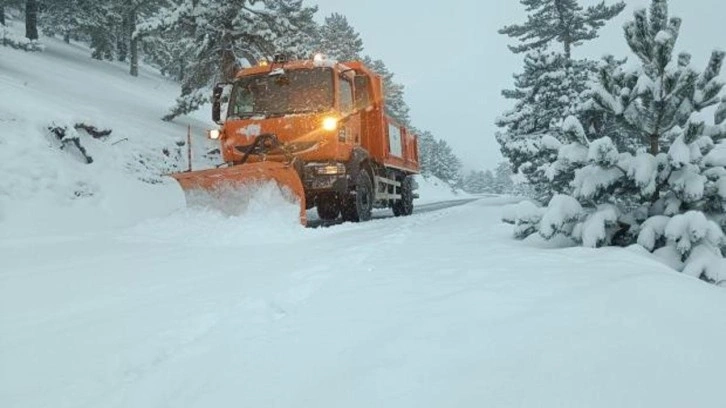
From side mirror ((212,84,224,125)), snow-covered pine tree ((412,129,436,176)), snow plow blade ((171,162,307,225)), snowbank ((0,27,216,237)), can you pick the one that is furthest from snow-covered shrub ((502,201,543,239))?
snow-covered pine tree ((412,129,436,176))

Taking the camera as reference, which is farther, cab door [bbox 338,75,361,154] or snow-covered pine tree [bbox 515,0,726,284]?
cab door [bbox 338,75,361,154]

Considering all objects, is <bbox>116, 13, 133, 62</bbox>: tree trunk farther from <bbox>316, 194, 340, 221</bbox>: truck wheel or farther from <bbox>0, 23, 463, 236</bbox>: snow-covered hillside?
<bbox>316, 194, 340, 221</bbox>: truck wheel

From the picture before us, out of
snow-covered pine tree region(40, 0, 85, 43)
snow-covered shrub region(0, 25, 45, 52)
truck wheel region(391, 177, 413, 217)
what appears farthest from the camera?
snow-covered pine tree region(40, 0, 85, 43)

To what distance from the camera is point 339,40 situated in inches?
1398

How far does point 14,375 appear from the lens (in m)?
2.41

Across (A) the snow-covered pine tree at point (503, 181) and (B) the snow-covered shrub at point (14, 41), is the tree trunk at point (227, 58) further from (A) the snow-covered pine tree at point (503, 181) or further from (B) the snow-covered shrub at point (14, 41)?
(A) the snow-covered pine tree at point (503, 181)

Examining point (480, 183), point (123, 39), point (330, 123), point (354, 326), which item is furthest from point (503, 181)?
point (354, 326)

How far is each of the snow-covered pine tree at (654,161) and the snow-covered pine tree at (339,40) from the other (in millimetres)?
29463

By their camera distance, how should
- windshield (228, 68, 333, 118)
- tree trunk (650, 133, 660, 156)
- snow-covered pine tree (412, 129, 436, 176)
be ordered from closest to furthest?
tree trunk (650, 133, 660, 156) → windshield (228, 68, 333, 118) → snow-covered pine tree (412, 129, 436, 176)

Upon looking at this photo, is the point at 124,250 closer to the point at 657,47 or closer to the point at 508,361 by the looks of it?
the point at 508,361

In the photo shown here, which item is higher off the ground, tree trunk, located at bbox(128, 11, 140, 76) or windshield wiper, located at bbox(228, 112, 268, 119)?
tree trunk, located at bbox(128, 11, 140, 76)

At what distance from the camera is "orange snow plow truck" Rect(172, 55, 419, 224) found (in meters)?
8.59

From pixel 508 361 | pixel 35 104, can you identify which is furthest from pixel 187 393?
pixel 35 104

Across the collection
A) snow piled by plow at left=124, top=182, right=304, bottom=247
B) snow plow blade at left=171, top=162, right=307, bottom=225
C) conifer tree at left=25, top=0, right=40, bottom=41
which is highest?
conifer tree at left=25, top=0, right=40, bottom=41
